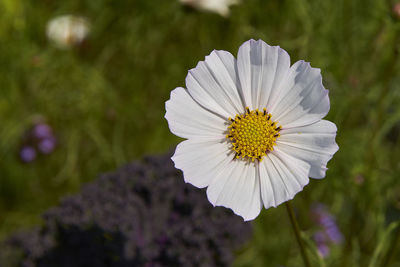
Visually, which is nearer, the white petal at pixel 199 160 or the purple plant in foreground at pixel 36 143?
the white petal at pixel 199 160

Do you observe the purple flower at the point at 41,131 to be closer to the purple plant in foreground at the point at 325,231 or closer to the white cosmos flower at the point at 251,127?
the purple plant in foreground at the point at 325,231

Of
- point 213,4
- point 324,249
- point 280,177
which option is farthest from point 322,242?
point 280,177

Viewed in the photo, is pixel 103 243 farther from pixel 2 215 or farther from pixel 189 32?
pixel 189 32

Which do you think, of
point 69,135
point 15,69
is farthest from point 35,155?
point 15,69

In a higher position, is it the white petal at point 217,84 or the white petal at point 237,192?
the white petal at point 217,84

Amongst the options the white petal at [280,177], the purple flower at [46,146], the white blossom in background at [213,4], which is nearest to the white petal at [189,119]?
the white petal at [280,177]

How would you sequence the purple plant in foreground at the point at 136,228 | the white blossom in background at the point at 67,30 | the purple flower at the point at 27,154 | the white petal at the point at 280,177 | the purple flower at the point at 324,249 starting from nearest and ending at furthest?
the white petal at the point at 280,177 → the purple plant in foreground at the point at 136,228 → the purple flower at the point at 324,249 → the purple flower at the point at 27,154 → the white blossom in background at the point at 67,30

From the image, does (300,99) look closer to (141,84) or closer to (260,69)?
(260,69)

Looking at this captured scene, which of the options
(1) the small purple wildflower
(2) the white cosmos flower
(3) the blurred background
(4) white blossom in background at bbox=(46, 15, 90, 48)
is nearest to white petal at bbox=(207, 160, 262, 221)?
(2) the white cosmos flower
